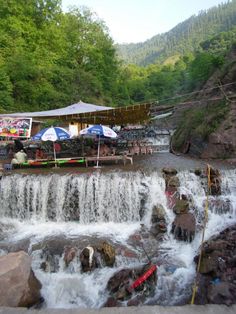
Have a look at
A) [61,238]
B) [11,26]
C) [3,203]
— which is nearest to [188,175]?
[61,238]

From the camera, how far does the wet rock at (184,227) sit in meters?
8.47

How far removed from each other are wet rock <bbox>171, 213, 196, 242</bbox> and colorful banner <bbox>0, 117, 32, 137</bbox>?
1003 cm

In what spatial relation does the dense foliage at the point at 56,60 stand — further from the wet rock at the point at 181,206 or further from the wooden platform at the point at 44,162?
the wet rock at the point at 181,206

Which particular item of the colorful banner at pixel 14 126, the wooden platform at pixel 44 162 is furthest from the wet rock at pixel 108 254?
the colorful banner at pixel 14 126

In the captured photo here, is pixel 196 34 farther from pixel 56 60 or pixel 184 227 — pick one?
pixel 184 227

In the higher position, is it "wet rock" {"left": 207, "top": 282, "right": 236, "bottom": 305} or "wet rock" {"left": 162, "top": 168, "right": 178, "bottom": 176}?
"wet rock" {"left": 162, "top": 168, "right": 178, "bottom": 176}

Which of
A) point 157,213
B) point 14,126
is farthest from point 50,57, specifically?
point 157,213

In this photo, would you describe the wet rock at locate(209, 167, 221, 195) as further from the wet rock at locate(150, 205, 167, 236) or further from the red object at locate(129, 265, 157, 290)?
the red object at locate(129, 265, 157, 290)

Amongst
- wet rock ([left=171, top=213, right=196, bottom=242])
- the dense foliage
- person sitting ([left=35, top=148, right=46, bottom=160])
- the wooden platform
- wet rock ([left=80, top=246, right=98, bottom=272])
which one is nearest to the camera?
wet rock ([left=80, top=246, right=98, bottom=272])

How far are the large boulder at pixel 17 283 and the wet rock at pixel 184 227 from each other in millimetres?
4594

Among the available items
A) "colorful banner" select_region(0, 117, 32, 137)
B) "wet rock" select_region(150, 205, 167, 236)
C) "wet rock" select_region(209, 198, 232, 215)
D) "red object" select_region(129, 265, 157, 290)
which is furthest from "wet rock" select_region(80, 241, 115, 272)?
"colorful banner" select_region(0, 117, 32, 137)

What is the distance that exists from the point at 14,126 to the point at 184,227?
10845 mm

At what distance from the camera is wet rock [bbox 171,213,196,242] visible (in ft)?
27.8

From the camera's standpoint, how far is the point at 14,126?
14.6m
